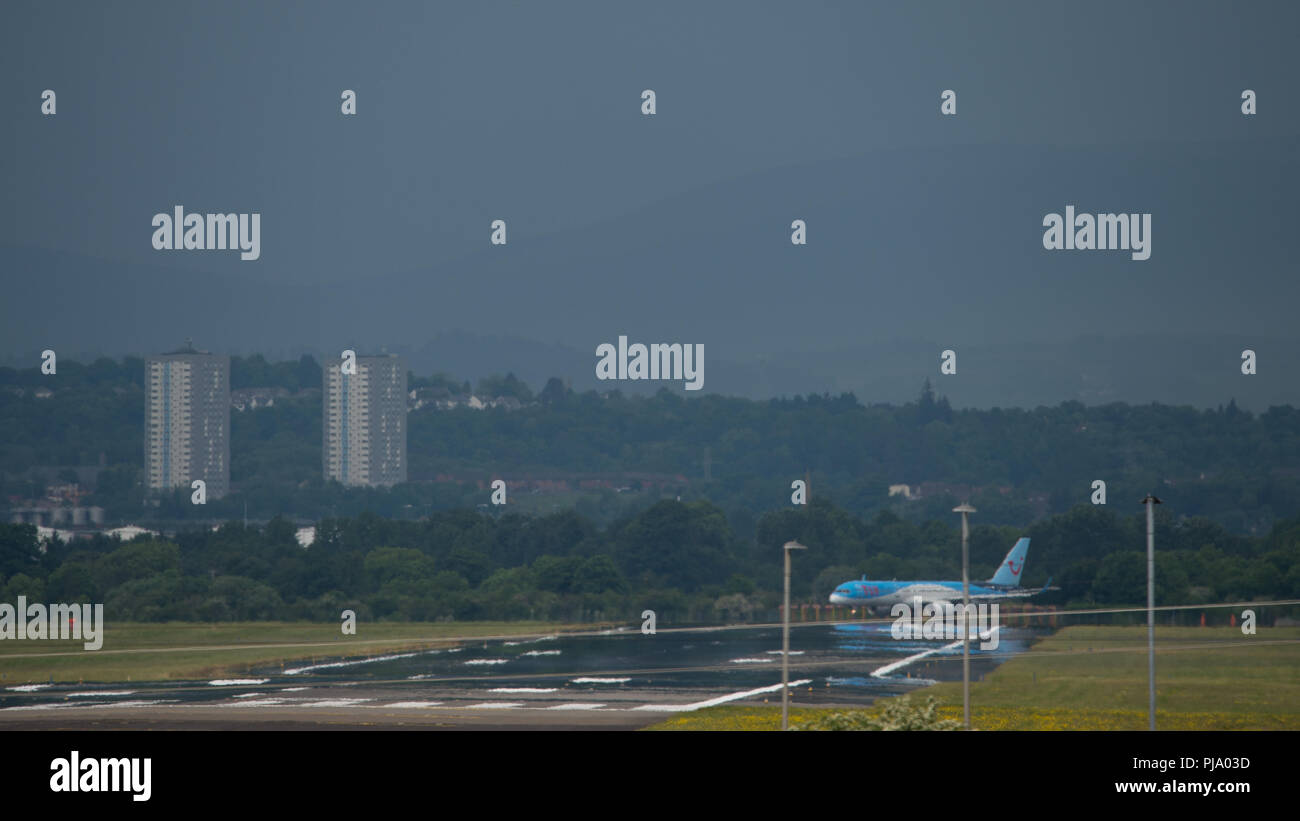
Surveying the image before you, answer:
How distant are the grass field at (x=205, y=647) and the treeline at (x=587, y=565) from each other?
32.3 feet

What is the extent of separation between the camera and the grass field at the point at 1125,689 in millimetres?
51312

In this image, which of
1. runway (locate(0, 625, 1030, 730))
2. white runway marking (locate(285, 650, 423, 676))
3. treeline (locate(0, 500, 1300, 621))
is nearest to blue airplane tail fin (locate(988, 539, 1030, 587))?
treeline (locate(0, 500, 1300, 621))

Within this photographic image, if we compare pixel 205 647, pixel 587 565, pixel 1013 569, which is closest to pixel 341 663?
pixel 205 647

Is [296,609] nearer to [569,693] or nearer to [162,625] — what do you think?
[162,625]

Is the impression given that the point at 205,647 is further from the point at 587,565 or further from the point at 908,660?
the point at 587,565

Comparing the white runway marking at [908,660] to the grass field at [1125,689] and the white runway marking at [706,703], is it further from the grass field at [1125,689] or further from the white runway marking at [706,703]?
the white runway marking at [706,703]

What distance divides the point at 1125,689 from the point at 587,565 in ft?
251

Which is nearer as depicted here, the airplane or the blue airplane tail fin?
the airplane

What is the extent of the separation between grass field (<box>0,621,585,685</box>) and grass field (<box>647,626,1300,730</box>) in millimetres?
36066

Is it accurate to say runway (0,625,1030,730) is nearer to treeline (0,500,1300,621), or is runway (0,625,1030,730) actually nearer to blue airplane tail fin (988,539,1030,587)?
treeline (0,500,1300,621)

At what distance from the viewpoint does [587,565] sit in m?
137

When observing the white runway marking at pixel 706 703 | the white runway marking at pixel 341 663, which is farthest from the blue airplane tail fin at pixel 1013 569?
the white runway marking at pixel 706 703

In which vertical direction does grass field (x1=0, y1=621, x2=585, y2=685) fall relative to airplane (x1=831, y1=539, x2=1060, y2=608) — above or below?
below

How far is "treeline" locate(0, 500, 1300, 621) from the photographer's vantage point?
124m
